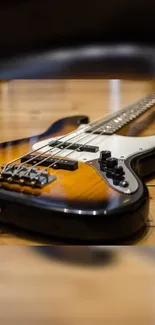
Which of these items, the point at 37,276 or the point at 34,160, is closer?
the point at 37,276

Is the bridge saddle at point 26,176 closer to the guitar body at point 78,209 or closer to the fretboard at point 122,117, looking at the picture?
the guitar body at point 78,209

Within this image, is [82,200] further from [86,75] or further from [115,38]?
[86,75]

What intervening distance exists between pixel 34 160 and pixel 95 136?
0.60 ft

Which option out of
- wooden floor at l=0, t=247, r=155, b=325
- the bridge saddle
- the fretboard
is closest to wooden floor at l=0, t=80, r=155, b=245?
the fretboard

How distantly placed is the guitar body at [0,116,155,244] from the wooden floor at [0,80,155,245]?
1.10ft

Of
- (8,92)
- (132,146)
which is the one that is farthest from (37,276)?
(8,92)

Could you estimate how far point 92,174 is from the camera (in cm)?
66

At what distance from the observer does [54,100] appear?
1.30 meters

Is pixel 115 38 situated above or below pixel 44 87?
above

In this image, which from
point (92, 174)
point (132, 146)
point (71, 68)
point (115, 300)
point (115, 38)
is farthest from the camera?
point (71, 68)

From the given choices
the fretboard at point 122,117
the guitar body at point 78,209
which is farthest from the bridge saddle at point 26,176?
the fretboard at point 122,117

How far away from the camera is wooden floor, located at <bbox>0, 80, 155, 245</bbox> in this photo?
3.43 feet

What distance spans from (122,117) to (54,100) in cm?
36

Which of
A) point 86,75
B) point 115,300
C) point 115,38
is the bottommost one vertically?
point 115,300
